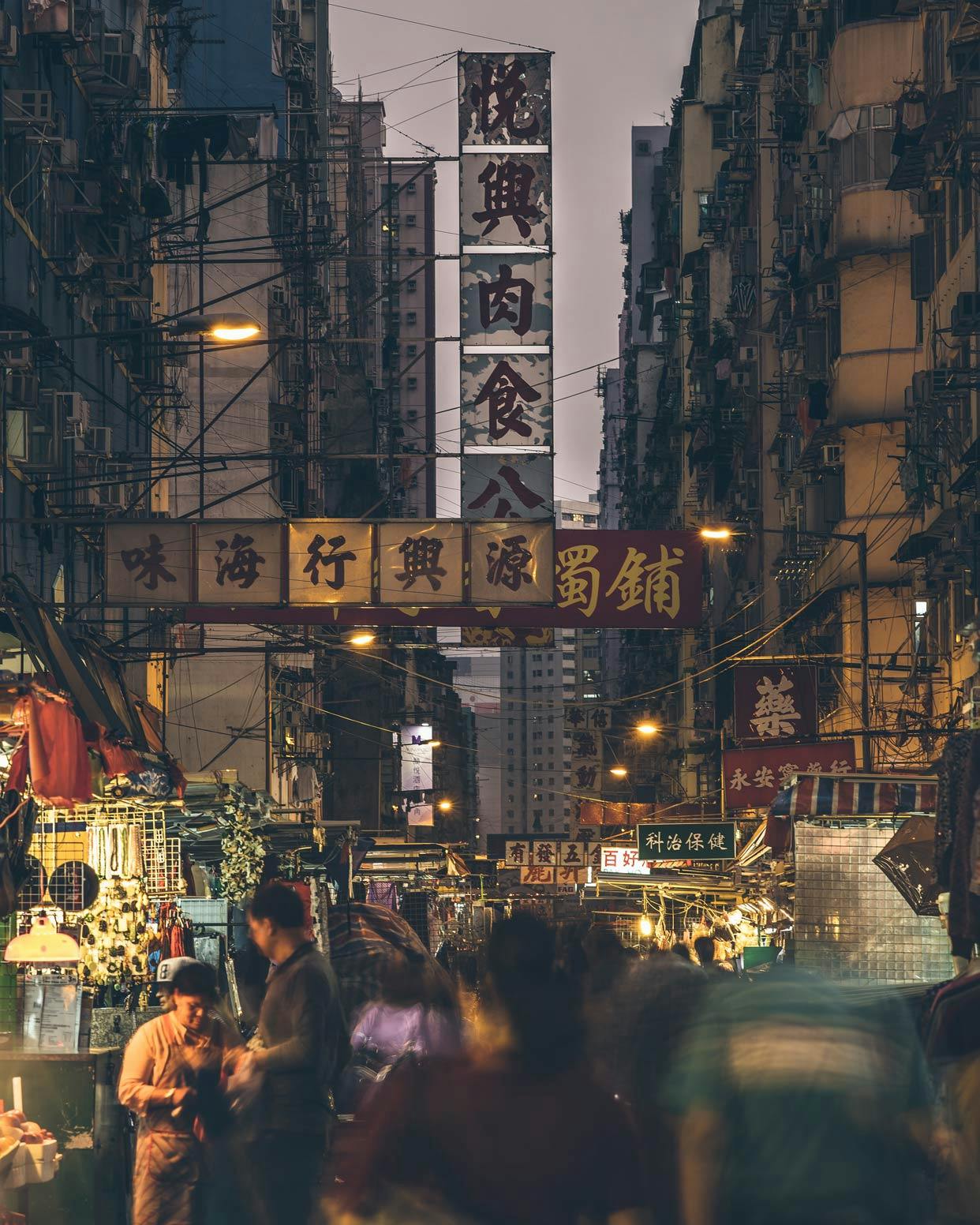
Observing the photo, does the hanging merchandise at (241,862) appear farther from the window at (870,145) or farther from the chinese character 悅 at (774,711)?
the window at (870,145)

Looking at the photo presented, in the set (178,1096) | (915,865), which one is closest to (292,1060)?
(178,1096)

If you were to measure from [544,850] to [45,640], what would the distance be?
4597 centimetres

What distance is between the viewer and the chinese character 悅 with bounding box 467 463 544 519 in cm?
2508

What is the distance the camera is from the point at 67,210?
956 inches

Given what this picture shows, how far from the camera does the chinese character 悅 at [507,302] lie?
25.7 metres

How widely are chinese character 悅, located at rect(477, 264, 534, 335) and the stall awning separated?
12.3m

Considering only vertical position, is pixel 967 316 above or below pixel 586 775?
above

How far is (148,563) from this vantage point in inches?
864

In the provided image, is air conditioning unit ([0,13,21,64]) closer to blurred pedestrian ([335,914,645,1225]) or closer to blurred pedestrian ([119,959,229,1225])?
blurred pedestrian ([119,959,229,1225])

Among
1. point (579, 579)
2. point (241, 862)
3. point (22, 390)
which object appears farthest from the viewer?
point (579, 579)

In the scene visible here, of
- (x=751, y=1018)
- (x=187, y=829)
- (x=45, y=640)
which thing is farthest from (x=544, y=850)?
(x=751, y=1018)

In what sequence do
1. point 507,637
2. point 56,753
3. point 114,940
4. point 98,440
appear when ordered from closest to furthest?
point 56,753
point 114,940
point 98,440
point 507,637

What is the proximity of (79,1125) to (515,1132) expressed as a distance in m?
5.80

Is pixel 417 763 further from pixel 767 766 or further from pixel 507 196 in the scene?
pixel 507 196
